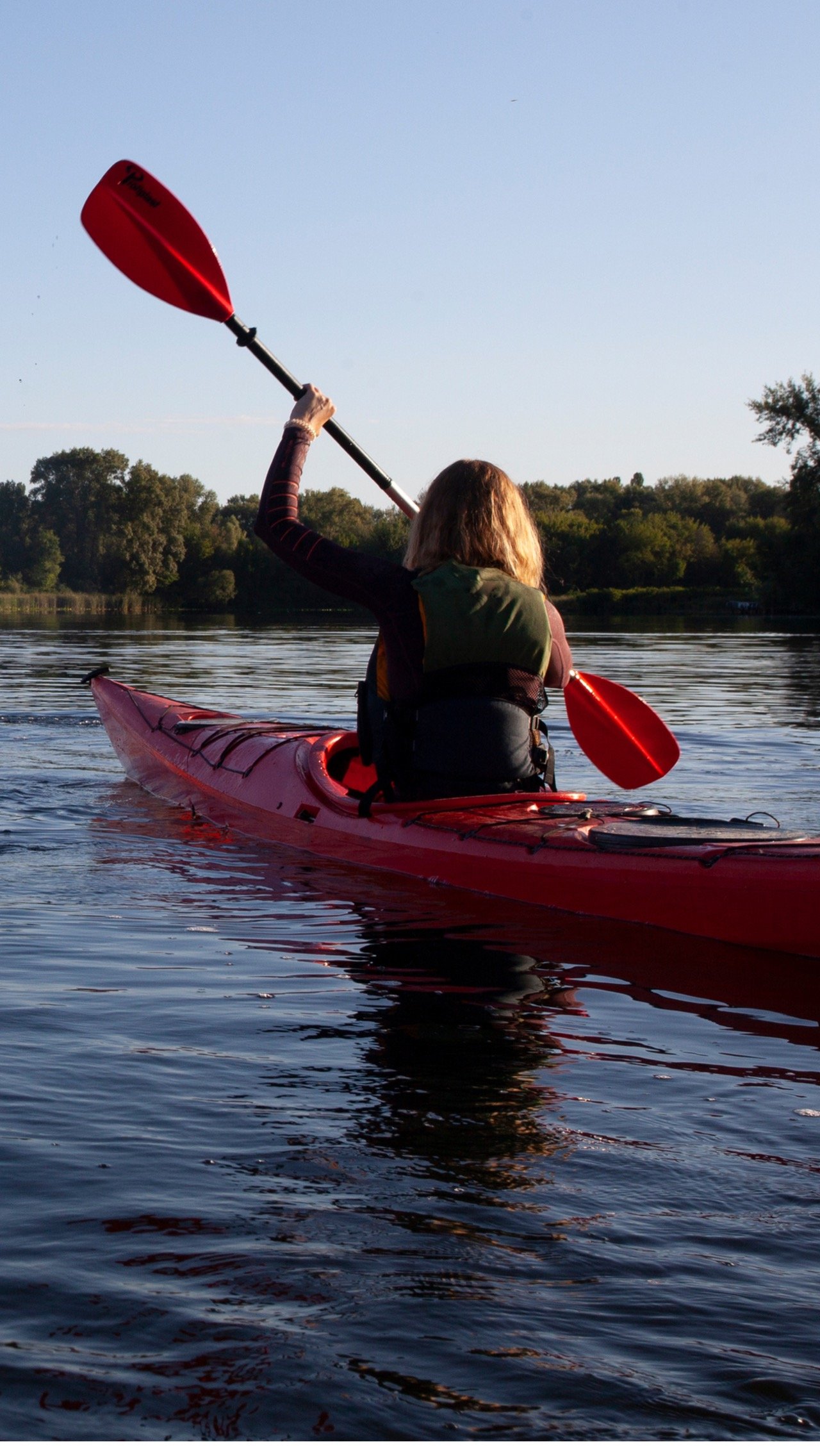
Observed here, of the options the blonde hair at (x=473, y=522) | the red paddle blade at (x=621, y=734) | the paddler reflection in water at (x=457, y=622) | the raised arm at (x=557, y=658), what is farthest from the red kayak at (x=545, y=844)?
the red paddle blade at (x=621, y=734)

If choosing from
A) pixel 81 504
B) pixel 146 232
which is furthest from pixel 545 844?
pixel 81 504

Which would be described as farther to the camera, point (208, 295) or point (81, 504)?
point (81, 504)

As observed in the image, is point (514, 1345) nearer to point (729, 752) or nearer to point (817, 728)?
point (729, 752)

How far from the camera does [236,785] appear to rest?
22.3ft

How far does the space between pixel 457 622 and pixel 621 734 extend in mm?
1839

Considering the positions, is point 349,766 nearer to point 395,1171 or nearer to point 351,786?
point 351,786

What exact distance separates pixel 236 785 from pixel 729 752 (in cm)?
426

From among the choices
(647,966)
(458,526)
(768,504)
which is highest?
(768,504)

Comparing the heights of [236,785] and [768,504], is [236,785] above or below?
below

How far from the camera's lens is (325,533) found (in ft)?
256

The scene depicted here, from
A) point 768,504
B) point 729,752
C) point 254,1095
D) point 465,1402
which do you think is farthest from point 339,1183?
point 768,504

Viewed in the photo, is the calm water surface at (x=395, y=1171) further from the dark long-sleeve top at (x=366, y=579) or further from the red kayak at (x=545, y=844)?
the dark long-sleeve top at (x=366, y=579)

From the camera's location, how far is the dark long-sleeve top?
4719 mm

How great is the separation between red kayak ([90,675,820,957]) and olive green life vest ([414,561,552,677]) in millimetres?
613
